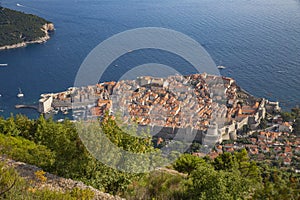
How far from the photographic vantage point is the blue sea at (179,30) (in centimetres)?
1354

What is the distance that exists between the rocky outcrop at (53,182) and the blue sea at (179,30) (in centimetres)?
888

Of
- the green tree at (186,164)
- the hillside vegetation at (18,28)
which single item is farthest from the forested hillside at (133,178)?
the hillside vegetation at (18,28)

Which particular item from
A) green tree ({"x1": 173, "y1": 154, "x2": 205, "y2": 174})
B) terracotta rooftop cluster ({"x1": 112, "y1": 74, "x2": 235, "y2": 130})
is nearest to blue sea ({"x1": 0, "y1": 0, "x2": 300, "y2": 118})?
terracotta rooftop cluster ({"x1": 112, "y1": 74, "x2": 235, "y2": 130})

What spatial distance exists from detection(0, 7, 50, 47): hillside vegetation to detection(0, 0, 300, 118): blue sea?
0.73 meters

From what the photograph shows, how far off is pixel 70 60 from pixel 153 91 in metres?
7.57

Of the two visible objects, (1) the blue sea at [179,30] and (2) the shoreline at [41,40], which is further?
(2) the shoreline at [41,40]

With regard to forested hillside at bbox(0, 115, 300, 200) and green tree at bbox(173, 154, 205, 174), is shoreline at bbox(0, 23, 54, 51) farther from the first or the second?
forested hillside at bbox(0, 115, 300, 200)

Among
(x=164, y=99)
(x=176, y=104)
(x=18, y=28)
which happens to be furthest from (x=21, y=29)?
(x=176, y=104)

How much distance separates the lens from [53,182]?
9.57ft

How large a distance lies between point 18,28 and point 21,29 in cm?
19

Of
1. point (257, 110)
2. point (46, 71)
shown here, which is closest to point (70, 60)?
point (46, 71)

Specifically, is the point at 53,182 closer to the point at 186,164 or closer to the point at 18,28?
the point at 186,164

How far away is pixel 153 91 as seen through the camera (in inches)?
382

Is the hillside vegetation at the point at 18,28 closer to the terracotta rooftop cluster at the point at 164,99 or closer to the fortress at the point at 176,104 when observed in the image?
the fortress at the point at 176,104
